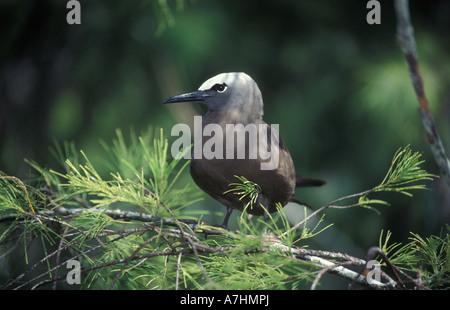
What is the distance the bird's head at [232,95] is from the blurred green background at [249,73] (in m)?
1.54

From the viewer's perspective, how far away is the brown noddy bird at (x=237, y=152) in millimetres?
1951

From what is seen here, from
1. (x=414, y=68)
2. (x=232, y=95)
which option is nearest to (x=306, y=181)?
(x=232, y=95)

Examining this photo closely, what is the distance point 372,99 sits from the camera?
11.3 ft

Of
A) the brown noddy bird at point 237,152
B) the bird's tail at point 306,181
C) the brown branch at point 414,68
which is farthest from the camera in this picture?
the bird's tail at point 306,181

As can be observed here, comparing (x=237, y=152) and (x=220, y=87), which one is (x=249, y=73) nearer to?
(x=220, y=87)

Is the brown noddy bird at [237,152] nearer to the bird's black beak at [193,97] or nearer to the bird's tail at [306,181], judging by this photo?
the bird's black beak at [193,97]

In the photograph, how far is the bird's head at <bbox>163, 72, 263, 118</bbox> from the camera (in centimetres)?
214

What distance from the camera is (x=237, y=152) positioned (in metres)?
1.94

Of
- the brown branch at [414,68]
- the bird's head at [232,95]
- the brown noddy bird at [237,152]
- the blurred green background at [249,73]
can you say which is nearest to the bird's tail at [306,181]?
the brown noddy bird at [237,152]

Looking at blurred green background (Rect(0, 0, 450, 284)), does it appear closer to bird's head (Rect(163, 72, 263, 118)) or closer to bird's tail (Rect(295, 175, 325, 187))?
bird's tail (Rect(295, 175, 325, 187))

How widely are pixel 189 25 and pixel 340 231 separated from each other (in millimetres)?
2091

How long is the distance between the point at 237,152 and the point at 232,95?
325 millimetres

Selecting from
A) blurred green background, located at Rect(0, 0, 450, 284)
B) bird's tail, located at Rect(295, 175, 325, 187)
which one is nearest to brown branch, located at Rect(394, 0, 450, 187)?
bird's tail, located at Rect(295, 175, 325, 187)
